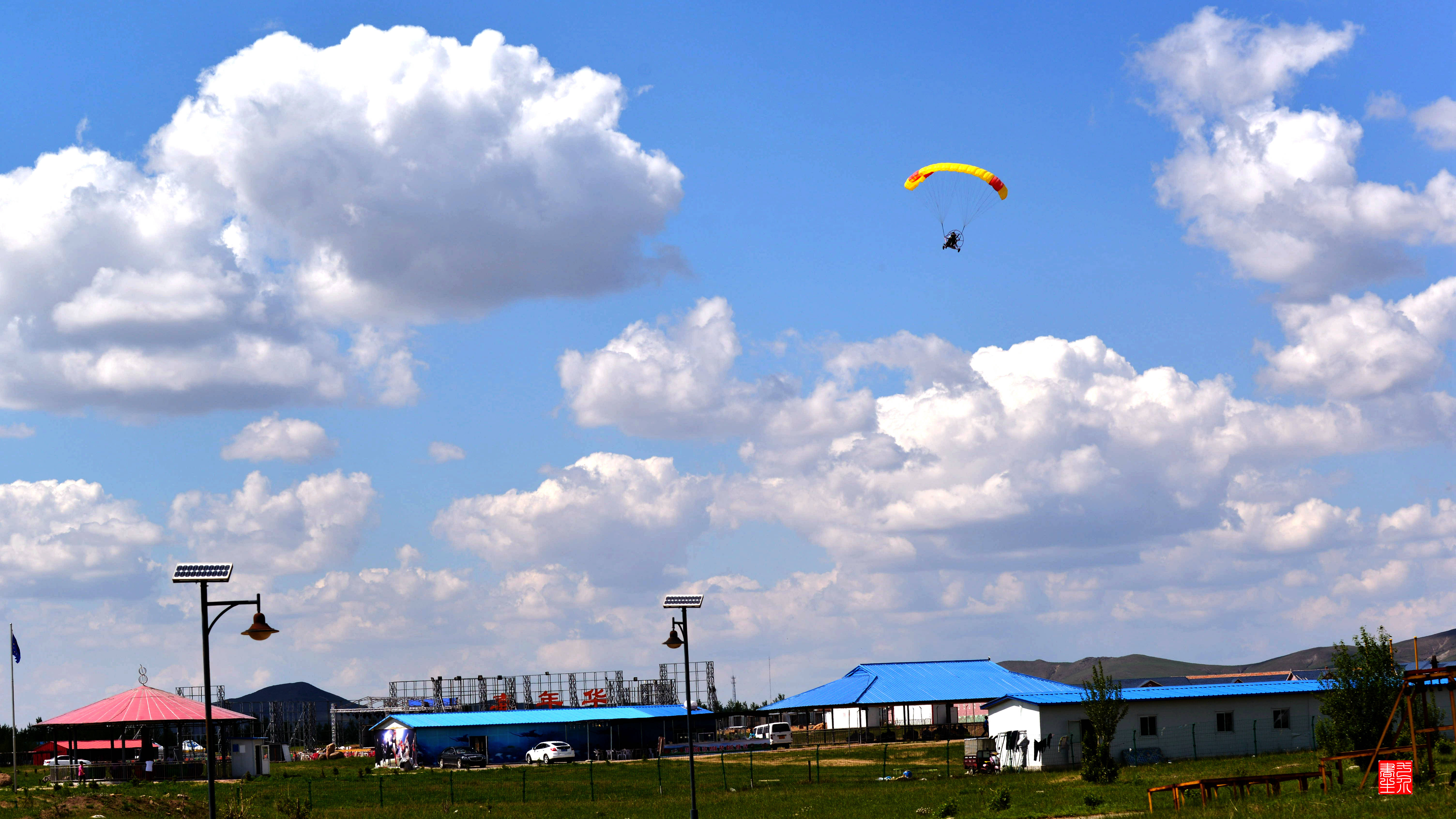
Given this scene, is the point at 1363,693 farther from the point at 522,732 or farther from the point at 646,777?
the point at 522,732

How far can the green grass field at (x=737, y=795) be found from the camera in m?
35.4

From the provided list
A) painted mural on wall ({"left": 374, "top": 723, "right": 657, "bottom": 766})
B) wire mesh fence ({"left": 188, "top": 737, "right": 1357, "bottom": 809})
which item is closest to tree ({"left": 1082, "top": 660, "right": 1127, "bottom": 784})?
wire mesh fence ({"left": 188, "top": 737, "right": 1357, "bottom": 809})

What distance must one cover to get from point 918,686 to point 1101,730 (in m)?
43.7

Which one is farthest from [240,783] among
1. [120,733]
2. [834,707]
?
[834,707]

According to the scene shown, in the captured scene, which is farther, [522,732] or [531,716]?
[531,716]

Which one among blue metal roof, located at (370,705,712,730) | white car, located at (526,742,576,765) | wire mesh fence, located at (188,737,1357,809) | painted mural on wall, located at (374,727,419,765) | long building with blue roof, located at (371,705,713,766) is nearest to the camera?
wire mesh fence, located at (188,737,1357,809)

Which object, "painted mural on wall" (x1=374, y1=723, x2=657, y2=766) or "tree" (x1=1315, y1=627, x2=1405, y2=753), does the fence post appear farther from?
"painted mural on wall" (x1=374, y1=723, x2=657, y2=766)

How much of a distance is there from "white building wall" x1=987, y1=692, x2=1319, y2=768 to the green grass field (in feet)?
8.01

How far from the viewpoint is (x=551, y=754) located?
88062mm

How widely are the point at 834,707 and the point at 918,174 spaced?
4479 cm

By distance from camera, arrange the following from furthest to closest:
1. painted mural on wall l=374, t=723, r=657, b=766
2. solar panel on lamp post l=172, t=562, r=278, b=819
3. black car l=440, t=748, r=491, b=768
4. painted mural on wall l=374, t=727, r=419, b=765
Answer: painted mural on wall l=374, t=723, r=657, b=766 → painted mural on wall l=374, t=727, r=419, b=765 → black car l=440, t=748, r=491, b=768 → solar panel on lamp post l=172, t=562, r=278, b=819

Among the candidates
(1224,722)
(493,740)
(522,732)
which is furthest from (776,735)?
(1224,722)

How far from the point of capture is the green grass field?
35.4 m

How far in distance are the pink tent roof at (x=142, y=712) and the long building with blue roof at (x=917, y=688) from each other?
120ft
